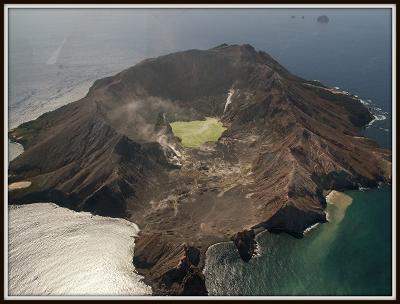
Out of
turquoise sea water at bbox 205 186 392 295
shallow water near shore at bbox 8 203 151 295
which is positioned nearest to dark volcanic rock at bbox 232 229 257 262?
turquoise sea water at bbox 205 186 392 295

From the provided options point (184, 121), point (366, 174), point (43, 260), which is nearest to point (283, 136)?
point (366, 174)

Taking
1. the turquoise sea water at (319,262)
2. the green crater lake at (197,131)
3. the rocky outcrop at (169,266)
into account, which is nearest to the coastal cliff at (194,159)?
the rocky outcrop at (169,266)

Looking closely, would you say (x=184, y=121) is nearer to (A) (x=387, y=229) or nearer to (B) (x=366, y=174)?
(B) (x=366, y=174)

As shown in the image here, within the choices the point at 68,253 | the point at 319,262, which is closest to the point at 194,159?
the point at 68,253

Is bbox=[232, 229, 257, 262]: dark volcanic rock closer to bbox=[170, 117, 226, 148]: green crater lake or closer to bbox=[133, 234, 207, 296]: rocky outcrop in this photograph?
bbox=[133, 234, 207, 296]: rocky outcrop

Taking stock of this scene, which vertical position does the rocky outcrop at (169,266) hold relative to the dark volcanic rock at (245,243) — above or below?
below

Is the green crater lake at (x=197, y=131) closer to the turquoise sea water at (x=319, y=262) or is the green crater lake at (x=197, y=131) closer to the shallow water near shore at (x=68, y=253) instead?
the shallow water near shore at (x=68, y=253)

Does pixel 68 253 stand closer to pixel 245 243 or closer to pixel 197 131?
pixel 245 243
